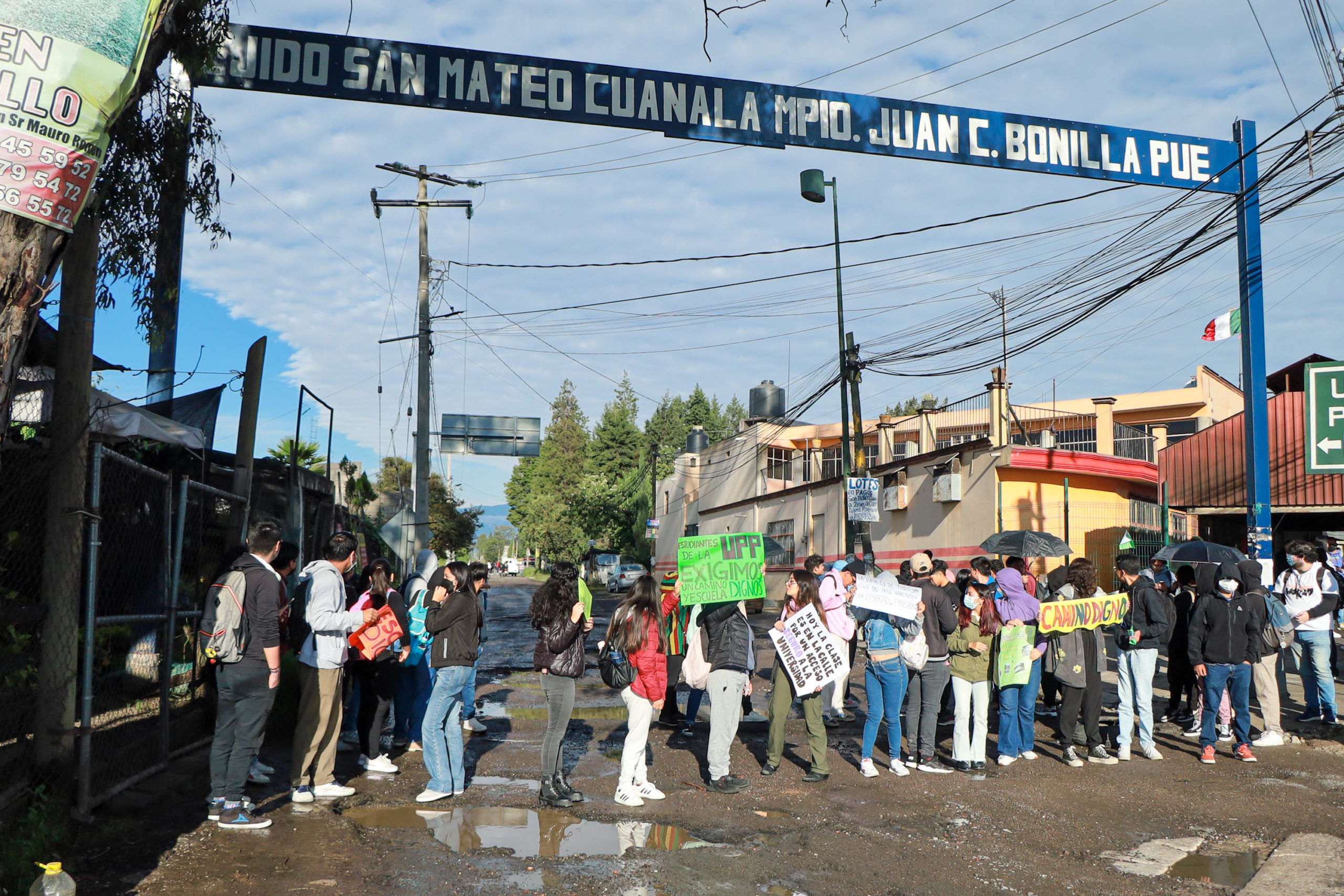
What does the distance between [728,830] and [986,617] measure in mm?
3346

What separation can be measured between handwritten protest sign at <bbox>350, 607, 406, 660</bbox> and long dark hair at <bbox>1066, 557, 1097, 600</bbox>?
638cm

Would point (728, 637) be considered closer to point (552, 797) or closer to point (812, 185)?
point (552, 797)

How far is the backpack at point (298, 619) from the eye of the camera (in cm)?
838

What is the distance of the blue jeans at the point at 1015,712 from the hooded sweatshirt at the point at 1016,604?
373 mm

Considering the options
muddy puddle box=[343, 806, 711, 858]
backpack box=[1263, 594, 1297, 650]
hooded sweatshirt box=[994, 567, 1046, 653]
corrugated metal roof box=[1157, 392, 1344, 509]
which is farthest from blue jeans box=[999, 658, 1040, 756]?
corrugated metal roof box=[1157, 392, 1344, 509]

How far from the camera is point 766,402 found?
159 ft

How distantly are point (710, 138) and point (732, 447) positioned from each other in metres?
36.3

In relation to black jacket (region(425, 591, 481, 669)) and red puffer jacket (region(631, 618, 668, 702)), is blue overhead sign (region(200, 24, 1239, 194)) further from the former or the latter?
red puffer jacket (region(631, 618, 668, 702))

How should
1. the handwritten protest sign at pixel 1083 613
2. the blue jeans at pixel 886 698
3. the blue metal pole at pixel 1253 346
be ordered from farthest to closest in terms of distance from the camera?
the blue metal pole at pixel 1253 346 → the handwritten protest sign at pixel 1083 613 → the blue jeans at pixel 886 698

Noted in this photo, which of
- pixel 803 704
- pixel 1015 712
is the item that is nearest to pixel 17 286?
pixel 803 704

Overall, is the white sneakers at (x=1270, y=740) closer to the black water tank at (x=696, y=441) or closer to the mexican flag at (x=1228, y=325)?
the mexican flag at (x=1228, y=325)

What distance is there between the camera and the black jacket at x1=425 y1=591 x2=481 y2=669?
25.0 feet

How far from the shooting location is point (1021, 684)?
9.44 metres

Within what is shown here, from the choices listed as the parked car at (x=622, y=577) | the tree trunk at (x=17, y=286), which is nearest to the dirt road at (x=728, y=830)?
the tree trunk at (x=17, y=286)
